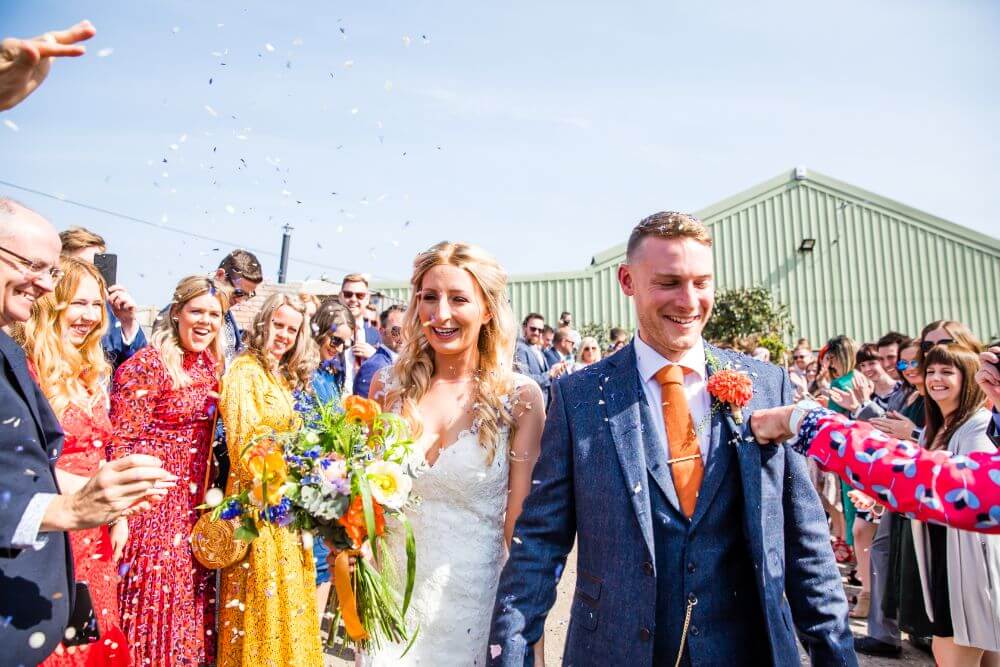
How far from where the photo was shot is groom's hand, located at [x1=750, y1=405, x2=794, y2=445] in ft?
7.17

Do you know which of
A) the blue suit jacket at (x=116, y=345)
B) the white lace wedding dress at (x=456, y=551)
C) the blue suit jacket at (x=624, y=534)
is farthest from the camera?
the blue suit jacket at (x=116, y=345)

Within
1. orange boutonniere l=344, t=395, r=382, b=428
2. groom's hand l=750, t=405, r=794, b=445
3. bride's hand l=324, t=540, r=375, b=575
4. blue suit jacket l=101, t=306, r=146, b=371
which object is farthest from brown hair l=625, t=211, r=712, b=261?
blue suit jacket l=101, t=306, r=146, b=371

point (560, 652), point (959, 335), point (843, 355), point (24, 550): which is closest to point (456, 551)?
point (24, 550)

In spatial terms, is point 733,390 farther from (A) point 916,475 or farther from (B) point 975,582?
(B) point 975,582

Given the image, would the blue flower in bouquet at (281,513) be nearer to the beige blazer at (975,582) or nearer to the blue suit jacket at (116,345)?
the blue suit jacket at (116,345)

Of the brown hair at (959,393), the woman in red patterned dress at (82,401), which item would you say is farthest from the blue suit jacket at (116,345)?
the brown hair at (959,393)

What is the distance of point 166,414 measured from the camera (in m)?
4.21

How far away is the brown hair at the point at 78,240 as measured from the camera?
15.3 feet

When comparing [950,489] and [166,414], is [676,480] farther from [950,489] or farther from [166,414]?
[166,414]

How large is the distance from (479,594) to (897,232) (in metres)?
25.0

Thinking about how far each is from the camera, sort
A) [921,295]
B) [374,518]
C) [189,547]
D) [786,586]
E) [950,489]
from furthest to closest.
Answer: [921,295] < [189,547] < [374,518] < [786,586] < [950,489]

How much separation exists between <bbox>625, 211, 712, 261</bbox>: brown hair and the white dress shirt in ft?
1.20

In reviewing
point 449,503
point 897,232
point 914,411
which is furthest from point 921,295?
point 449,503

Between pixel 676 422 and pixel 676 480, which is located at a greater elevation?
pixel 676 422
